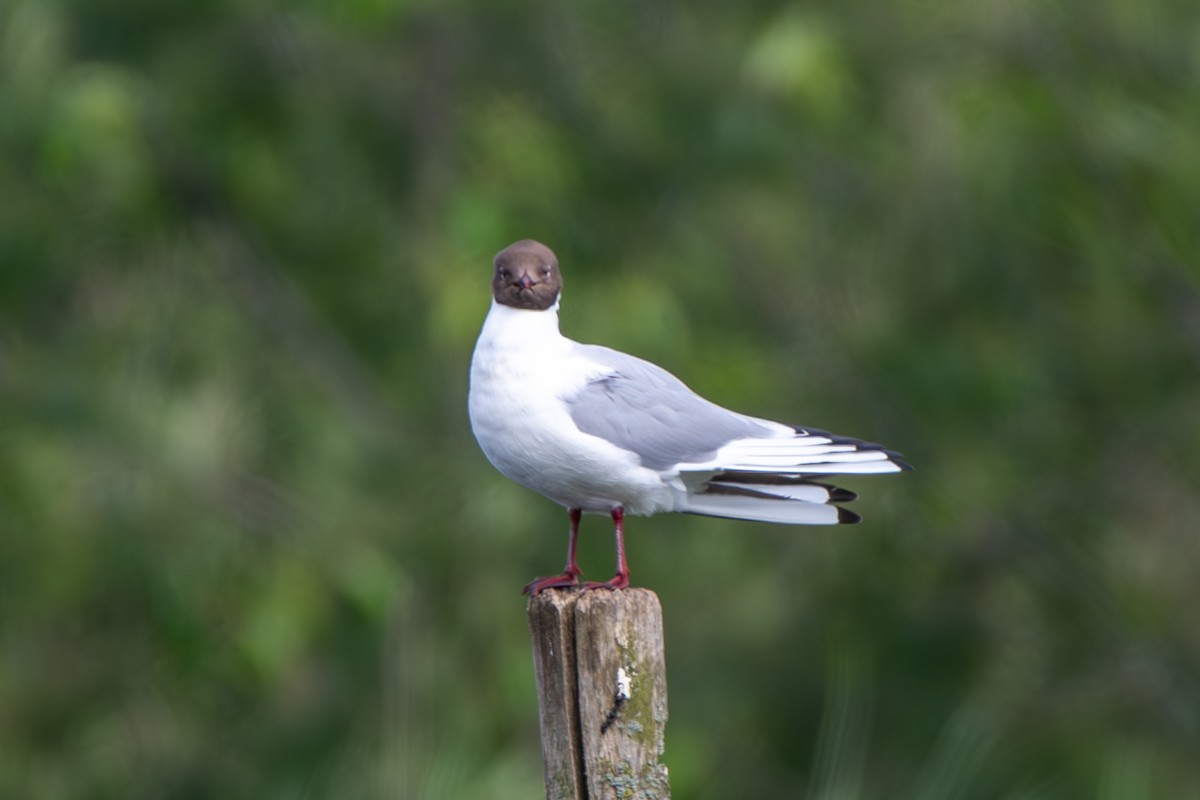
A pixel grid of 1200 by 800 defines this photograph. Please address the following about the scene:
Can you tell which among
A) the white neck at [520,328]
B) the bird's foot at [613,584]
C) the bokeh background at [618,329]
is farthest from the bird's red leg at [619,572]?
the bokeh background at [618,329]

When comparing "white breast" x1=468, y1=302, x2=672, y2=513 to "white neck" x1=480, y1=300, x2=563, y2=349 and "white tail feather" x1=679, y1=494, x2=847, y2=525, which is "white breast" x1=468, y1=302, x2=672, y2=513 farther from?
"white tail feather" x1=679, y1=494, x2=847, y2=525

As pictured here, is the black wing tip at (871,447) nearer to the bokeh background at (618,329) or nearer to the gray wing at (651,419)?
the gray wing at (651,419)

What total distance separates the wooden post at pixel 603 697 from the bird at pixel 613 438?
12cm

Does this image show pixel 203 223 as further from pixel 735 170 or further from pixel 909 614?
pixel 909 614

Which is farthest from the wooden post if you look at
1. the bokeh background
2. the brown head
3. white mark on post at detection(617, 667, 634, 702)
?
the bokeh background

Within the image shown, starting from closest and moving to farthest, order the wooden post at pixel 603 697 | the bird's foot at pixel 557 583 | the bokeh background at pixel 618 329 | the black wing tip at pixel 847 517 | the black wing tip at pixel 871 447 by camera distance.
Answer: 1. the wooden post at pixel 603 697
2. the black wing tip at pixel 871 447
3. the bird's foot at pixel 557 583
4. the black wing tip at pixel 847 517
5. the bokeh background at pixel 618 329

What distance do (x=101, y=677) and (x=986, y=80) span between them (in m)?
3.97

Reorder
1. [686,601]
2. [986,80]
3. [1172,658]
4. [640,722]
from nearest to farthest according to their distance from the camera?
[640,722] → [986,80] → [1172,658] → [686,601]

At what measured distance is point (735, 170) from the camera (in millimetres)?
6641

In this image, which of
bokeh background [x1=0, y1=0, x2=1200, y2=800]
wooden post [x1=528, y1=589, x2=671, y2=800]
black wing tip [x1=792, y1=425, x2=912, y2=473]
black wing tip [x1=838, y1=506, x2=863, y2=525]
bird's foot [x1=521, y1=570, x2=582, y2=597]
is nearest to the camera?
wooden post [x1=528, y1=589, x2=671, y2=800]

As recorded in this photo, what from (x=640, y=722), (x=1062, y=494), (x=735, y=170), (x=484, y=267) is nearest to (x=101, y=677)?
(x=484, y=267)

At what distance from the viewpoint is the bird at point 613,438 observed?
274cm

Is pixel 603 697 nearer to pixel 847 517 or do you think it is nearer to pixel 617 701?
pixel 617 701

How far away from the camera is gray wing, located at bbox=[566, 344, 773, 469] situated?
2787 millimetres
